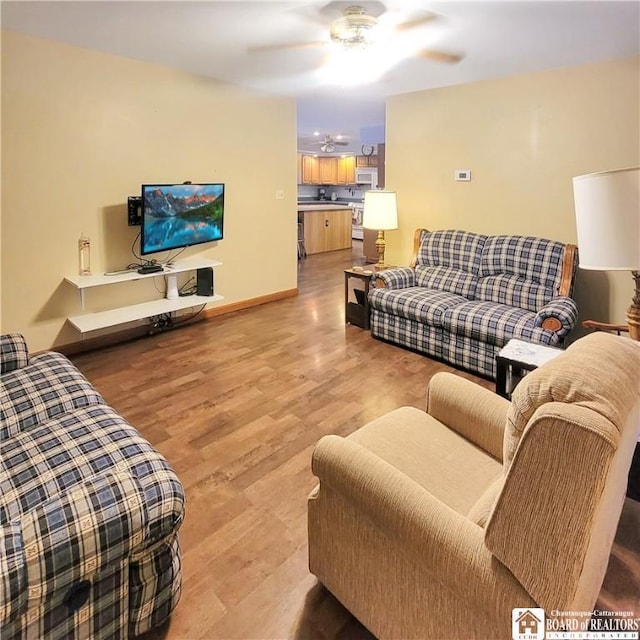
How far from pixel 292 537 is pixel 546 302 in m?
2.69

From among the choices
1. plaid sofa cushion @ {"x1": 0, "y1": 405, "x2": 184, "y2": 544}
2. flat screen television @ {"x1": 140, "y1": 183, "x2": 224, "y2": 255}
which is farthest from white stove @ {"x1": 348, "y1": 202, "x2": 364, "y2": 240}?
plaid sofa cushion @ {"x1": 0, "y1": 405, "x2": 184, "y2": 544}


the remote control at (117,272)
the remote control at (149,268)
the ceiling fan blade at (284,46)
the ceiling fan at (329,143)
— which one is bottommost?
the remote control at (117,272)

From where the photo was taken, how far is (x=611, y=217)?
5.43 feet

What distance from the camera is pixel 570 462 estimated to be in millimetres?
853

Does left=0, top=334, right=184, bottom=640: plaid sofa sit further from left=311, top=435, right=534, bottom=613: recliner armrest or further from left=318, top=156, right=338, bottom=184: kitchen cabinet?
left=318, top=156, right=338, bottom=184: kitchen cabinet

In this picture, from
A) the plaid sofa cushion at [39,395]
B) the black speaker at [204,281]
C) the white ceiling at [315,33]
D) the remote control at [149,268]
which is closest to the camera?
the plaid sofa cushion at [39,395]

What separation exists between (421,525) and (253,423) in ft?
5.63

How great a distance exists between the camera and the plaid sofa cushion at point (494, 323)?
310 centimetres

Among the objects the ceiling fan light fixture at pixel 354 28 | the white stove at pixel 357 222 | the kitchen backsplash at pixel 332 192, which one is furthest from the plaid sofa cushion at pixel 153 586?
the kitchen backsplash at pixel 332 192

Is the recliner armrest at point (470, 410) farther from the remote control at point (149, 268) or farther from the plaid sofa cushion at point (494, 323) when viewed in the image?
the remote control at point (149, 268)

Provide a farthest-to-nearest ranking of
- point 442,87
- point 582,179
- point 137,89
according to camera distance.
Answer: point 442,87
point 137,89
point 582,179

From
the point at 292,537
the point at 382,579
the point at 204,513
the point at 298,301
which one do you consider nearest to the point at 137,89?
the point at 298,301

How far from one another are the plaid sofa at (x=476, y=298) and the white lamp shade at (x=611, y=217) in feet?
4.80

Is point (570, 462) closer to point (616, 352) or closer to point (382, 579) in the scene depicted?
point (616, 352)
